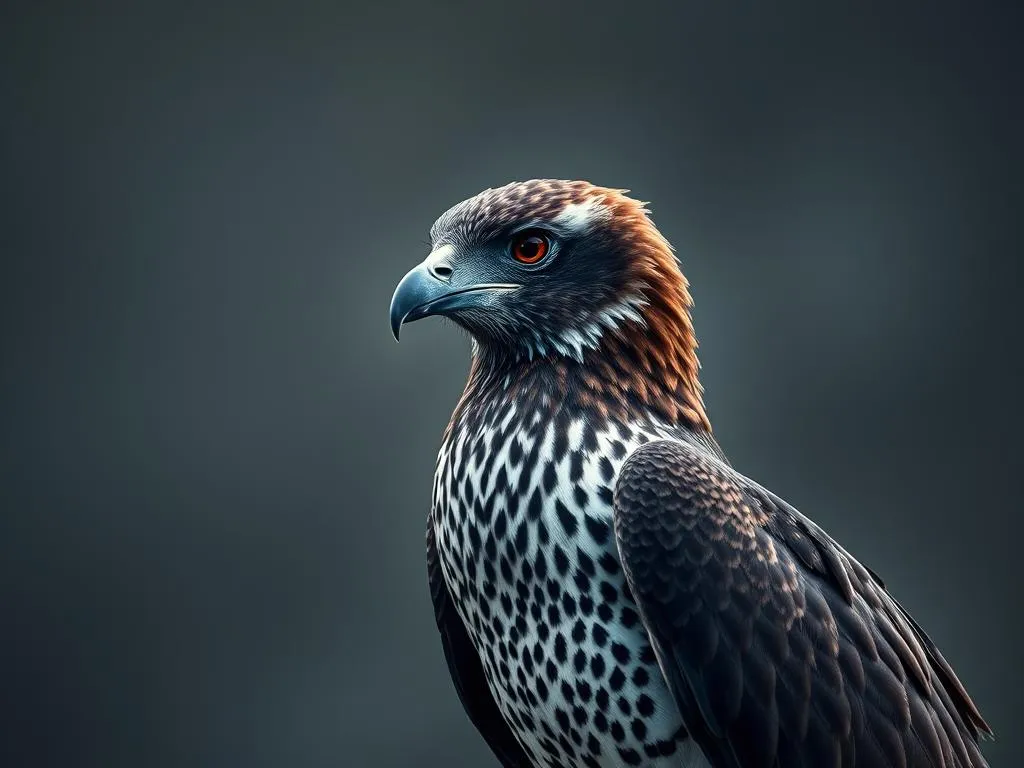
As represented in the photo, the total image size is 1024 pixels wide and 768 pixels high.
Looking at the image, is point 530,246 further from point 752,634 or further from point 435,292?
point 752,634

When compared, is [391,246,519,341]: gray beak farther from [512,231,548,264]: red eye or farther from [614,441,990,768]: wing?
[614,441,990,768]: wing

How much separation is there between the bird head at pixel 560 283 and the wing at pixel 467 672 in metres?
0.37

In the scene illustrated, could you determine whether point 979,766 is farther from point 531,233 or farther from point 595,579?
point 531,233


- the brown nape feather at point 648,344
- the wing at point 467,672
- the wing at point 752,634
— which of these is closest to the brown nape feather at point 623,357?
the brown nape feather at point 648,344

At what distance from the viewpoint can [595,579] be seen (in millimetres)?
1290

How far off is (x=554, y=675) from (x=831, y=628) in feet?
1.30

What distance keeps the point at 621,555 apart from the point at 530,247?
530 millimetres

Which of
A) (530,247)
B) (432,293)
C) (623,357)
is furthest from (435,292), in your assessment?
(623,357)

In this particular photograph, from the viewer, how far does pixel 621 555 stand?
1.25 m

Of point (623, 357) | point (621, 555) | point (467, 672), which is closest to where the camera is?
point (621, 555)

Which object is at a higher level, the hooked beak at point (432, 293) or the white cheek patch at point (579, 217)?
the white cheek patch at point (579, 217)

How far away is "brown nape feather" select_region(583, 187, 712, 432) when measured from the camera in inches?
57.5

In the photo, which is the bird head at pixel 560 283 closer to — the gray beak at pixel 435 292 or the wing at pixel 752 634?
the gray beak at pixel 435 292

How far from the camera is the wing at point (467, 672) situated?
157 centimetres
